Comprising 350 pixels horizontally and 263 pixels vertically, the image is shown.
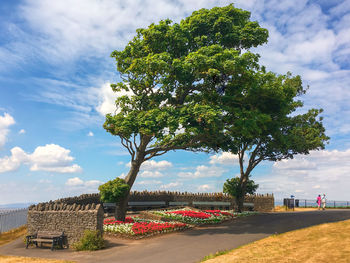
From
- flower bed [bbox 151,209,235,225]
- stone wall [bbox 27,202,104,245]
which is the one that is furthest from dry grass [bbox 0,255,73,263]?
flower bed [bbox 151,209,235,225]

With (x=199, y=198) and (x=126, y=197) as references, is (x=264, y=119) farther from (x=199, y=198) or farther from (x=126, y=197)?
(x=199, y=198)

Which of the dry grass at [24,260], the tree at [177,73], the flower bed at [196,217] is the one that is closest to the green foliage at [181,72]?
the tree at [177,73]

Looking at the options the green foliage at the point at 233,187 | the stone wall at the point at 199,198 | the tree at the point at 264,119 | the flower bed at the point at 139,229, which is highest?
the tree at the point at 264,119

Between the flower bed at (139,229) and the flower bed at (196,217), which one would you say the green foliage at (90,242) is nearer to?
the flower bed at (139,229)

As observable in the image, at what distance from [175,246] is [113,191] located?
847 centimetres

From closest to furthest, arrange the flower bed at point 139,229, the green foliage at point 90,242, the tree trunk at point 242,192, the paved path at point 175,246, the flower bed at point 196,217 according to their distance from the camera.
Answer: the paved path at point 175,246 → the green foliage at point 90,242 → the flower bed at point 139,229 → the flower bed at point 196,217 → the tree trunk at point 242,192

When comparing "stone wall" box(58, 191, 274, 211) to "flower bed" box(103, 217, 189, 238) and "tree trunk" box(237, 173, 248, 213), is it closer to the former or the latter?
"tree trunk" box(237, 173, 248, 213)

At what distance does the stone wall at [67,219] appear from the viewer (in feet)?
61.2

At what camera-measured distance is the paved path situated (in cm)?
1513

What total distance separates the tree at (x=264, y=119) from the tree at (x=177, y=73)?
1574 millimetres

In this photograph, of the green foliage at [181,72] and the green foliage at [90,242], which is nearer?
the green foliage at [90,242]

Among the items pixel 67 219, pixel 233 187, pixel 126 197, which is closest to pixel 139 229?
pixel 67 219

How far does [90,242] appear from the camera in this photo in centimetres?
1773

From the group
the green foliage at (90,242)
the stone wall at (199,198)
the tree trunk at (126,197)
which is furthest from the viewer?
the stone wall at (199,198)
